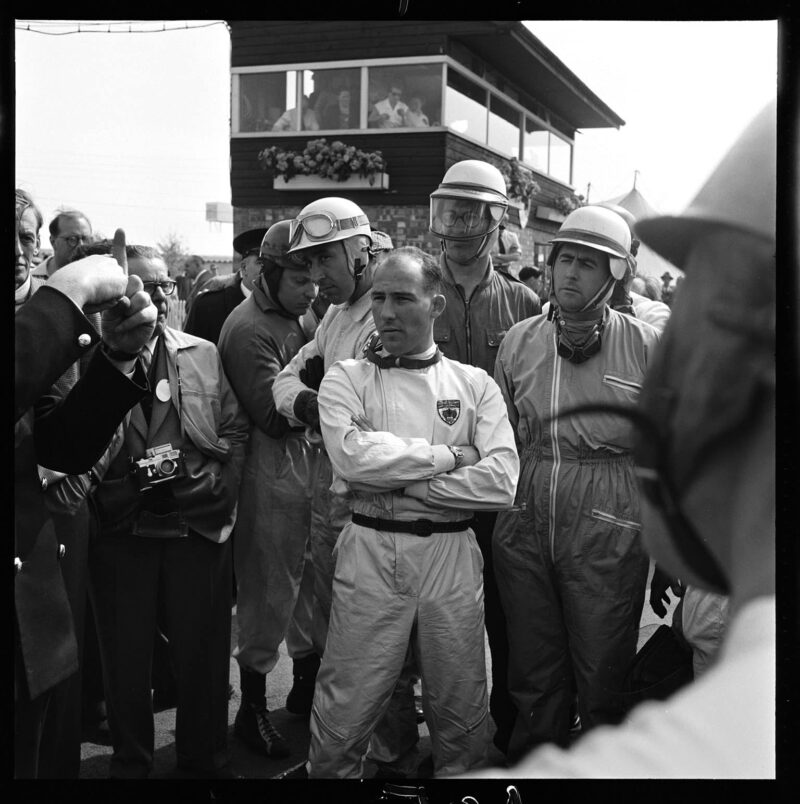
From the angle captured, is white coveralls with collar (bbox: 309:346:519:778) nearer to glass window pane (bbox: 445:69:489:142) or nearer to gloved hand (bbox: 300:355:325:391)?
gloved hand (bbox: 300:355:325:391)

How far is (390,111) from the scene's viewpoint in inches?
215

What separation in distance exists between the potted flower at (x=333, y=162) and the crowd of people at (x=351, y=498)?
0.78 m

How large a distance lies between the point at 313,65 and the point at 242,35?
1012mm

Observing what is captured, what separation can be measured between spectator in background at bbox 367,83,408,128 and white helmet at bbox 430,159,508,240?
90 cm

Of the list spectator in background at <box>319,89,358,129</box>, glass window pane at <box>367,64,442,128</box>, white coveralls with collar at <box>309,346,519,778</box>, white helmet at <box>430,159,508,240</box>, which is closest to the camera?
white coveralls with collar at <box>309,346,519,778</box>

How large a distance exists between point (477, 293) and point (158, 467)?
147 cm

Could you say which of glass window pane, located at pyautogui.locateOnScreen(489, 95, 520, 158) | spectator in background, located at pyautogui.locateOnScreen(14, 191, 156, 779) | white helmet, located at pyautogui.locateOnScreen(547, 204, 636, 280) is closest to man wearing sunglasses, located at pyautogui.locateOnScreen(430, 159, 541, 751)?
white helmet, located at pyautogui.locateOnScreen(547, 204, 636, 280)

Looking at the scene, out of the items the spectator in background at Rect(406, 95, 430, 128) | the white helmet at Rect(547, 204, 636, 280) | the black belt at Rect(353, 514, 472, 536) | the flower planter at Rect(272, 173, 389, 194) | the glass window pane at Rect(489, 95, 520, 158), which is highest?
the glass window pane at Rect(489, 95, 520, 158)

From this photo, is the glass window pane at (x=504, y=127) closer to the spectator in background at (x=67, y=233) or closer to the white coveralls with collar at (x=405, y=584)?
the spectator in background at (x=67, y=233)

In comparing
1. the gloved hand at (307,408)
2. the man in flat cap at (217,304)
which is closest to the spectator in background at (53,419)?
the gloved hand at (307,408)

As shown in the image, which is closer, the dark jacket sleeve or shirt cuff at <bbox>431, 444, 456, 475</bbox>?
the dark jacket sleeve

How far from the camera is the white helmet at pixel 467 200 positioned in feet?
11.5

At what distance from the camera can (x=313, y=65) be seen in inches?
136

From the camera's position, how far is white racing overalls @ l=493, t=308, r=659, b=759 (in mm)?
2924
